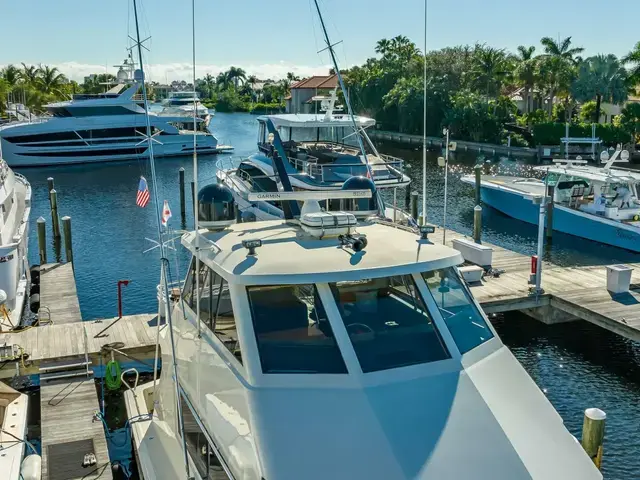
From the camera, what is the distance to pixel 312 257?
24.1 feet

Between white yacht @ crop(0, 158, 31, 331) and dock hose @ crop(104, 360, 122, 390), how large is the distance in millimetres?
3025

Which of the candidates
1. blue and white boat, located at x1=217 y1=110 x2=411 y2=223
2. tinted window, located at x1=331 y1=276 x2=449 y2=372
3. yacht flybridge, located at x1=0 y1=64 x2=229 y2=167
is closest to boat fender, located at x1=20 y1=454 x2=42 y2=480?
tinted window, located at x1=331 y1=276 x2=449 y2=372

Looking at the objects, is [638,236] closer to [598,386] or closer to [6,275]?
[598,386]

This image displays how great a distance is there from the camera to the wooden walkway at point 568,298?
1722 cm

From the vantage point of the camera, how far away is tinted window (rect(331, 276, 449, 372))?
6.74m

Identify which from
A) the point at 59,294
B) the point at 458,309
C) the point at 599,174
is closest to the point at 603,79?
the point at 599,174

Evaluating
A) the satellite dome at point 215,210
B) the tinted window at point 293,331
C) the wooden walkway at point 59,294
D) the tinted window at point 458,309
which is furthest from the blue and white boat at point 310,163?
the tinted window at point 293,331

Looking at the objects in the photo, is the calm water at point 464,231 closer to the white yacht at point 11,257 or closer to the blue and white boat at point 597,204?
the blue and white boat at point 597,204

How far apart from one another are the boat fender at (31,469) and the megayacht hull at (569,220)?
1051 inches

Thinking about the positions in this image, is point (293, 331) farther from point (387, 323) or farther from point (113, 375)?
point (113, 375)

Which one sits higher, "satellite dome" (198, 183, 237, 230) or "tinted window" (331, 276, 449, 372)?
"satellite dome" (198, 183, 237, 230)

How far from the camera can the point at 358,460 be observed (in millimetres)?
5770

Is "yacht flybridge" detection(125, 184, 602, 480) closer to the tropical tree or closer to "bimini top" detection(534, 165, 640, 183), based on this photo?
"bimini top" detection(534, 165, 640, 183)

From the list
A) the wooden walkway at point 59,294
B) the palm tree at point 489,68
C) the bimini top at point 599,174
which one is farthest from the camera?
the palm tree at point 489,68
